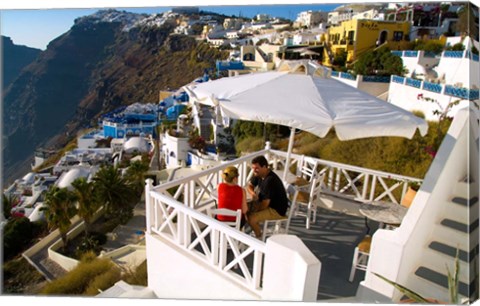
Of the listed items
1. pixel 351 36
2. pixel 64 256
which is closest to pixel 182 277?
pixel 64 256

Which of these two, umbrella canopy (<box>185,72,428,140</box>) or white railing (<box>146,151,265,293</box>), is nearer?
white railing (<box>146,151,265,293</box>)

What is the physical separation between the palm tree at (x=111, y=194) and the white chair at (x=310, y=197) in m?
17.7

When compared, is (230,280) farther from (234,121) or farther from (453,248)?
(234,121)

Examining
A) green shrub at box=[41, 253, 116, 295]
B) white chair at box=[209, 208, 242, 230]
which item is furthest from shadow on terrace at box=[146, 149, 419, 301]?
green shrub at box=[41, 253, 116, 295]

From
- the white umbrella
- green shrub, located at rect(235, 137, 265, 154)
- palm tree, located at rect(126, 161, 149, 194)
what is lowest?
palm tree, located at rect(126, 161, 149, 194)

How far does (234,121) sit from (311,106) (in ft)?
68.4

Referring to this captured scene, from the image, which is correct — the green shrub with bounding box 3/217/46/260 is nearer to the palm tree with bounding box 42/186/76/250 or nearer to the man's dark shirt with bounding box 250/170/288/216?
the palm tree with bounding box 42/186/76/250

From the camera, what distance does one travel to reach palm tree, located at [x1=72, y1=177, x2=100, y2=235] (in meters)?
18.7

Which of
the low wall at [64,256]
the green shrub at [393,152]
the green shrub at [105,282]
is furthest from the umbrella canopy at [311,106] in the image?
the low wall at [64,256]

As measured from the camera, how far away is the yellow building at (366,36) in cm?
2431

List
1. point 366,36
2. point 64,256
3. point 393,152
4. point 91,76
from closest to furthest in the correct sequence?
point 393,152 < point 64,256 < point 366,36 < point 91,76

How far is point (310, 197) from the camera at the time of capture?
14.1 feet

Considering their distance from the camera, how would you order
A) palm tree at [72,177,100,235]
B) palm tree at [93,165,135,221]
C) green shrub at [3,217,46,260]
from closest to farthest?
green shrub at [3,217,46,260] → palm tree at [72,177,100,235] → palm tree at [93,165,135,221]

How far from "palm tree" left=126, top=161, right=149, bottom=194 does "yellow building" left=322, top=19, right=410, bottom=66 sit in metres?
18.9
